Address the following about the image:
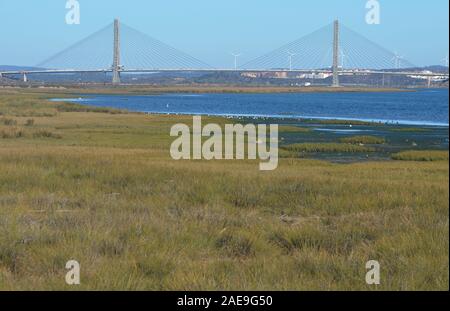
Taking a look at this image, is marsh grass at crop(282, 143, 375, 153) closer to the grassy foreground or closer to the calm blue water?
the grassy foreground

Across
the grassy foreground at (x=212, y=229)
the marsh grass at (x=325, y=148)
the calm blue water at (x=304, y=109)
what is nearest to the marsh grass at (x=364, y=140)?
the marsh grass at (x=325, y=148)

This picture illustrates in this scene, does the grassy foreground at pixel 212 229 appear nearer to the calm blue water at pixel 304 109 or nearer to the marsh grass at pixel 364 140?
the marsh grass at pixel 364 140

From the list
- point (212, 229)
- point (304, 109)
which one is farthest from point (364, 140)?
point (304, 109)

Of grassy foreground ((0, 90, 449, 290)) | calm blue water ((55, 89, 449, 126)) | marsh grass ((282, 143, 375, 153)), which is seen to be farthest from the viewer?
calm blue water ((55, 89, 449, 126))

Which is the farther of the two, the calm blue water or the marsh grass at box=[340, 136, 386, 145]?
the calm blue water

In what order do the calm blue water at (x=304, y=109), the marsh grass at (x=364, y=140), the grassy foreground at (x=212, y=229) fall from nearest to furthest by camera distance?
the grassy foreground at (x=212, y=229), the marsh grass at (x=364, y=140), the calm blue water at (x=304, y=109)

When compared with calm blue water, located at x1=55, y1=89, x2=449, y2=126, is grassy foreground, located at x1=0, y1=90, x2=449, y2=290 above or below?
above

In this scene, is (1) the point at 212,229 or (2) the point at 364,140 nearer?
(1) the point at 212,229

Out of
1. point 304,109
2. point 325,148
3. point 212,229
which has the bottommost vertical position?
point 325,148

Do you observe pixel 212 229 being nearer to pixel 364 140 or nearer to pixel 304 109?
pixel 364 140

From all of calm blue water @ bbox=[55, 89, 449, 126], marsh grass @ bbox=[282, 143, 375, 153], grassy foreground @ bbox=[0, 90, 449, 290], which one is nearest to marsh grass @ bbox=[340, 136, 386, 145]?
marsh grass @ bbox=[282, 143, 375, 153]
